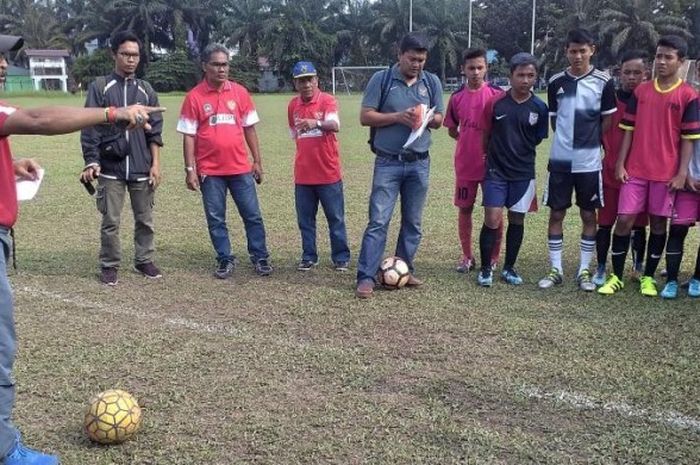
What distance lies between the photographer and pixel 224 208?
265 inches

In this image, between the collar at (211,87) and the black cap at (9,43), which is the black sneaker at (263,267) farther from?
the black cap at (9,43)

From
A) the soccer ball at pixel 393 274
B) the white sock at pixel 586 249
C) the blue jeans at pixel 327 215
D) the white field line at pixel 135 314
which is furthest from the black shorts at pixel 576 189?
the white field line at pixel 135 314

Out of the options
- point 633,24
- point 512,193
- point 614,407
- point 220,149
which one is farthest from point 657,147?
point 633,24

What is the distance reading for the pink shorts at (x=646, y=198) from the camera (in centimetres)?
569

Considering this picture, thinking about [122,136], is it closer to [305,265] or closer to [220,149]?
[220,149]

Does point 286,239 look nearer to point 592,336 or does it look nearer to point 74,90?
point 592,336

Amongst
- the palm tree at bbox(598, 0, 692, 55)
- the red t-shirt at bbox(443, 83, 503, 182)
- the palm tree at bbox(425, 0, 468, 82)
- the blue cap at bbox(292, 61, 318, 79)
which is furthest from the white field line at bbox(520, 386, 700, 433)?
the palm tree at bbox(425, 0, 468, 82)

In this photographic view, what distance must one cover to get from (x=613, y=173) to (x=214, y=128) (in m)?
3.76

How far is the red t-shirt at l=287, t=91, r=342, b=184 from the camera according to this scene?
6.80 metres

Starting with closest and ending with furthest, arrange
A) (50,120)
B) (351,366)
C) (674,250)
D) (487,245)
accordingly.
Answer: (50,120) < (351,366) < (674,250) < (487,245)

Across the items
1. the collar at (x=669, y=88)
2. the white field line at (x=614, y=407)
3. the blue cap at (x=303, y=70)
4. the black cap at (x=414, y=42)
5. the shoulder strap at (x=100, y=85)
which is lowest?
the white field line at (x=614, y=407)

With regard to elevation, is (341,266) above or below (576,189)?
below

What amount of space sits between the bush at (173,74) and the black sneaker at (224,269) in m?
58.9

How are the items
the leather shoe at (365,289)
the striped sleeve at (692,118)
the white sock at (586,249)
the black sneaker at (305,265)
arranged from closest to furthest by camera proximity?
the striped sleeve at (692,118)
the leather shoe at (365,289)
the white sock at (586,249)
the black sneaker at (305,265)
